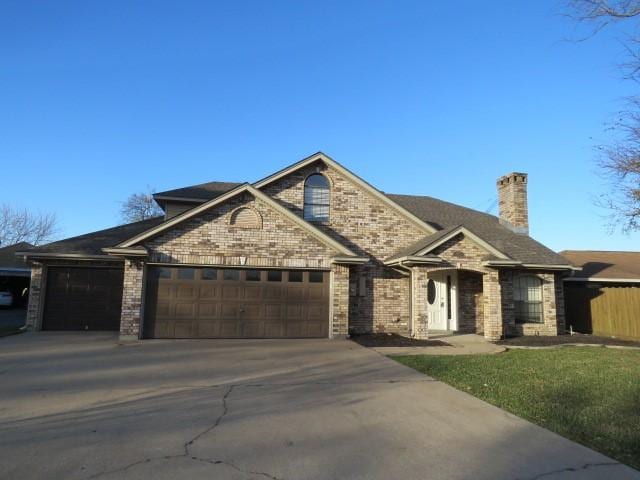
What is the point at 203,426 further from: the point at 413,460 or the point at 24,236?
the point at 24,236

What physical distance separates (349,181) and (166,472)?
46.4 feet

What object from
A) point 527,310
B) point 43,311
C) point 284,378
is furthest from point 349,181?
point 43,311

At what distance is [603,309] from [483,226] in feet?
18.8

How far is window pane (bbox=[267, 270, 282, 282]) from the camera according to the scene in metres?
15.2

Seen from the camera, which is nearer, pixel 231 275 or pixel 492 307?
pixel 231 275

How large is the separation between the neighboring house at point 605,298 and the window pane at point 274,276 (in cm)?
1240

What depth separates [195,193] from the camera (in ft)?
64.7

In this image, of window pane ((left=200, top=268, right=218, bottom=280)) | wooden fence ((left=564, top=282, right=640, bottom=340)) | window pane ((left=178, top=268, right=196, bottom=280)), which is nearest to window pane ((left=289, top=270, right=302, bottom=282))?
window pane ((left=200, top=268, right=218, bottom=280))

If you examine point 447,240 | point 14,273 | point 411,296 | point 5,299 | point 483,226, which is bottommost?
point 5,299

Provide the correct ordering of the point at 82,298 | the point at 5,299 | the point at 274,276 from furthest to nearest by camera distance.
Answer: the point at 5,299
the point at 82,298
the point at 274,276

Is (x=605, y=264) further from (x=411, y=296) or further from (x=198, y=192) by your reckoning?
(x=198, y=192)

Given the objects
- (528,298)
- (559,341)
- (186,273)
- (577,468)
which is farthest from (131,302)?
(528,298)

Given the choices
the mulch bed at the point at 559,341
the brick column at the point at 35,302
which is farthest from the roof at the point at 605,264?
the brick column at the point at 35,302

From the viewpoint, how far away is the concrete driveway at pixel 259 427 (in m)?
4.61
